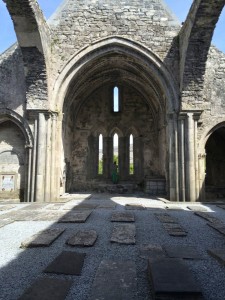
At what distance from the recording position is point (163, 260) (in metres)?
2.80

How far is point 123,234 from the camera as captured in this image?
428 cm

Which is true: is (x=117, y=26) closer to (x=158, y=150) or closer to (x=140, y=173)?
(x=158, y=150)

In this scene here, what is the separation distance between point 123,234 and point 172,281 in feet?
6.86

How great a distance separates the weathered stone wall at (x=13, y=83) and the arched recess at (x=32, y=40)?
0.45m

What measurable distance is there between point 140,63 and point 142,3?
2.36m

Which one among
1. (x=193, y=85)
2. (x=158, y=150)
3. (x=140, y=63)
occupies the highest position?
(x=140, y=63)

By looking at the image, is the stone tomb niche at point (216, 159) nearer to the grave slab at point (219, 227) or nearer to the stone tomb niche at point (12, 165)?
the grave slab at point (219, 227)

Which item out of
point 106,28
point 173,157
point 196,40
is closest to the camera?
point 196,40

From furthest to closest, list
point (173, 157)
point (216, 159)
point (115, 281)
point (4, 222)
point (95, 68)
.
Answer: point (216, 159), point (95, 68), point (173, 157), point (4, 222), point (115, 281)

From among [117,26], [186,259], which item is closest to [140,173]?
[117,26]

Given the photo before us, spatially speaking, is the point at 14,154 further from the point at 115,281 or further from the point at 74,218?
the point at 115,281

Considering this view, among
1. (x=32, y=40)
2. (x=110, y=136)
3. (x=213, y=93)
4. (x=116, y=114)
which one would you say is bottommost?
(x=110, y=136)

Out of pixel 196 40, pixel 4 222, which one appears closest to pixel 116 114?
pixel 196 40

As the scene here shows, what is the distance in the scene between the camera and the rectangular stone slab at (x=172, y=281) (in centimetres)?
205
